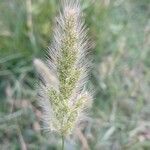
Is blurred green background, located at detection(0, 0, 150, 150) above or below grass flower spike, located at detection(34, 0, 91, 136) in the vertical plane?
above

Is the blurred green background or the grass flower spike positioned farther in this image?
the blurred green background

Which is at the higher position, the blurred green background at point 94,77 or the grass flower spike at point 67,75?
the blurred green background at point 94,77

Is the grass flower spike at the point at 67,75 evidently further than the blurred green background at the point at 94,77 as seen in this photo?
No

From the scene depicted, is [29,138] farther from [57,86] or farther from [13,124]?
[57,86]

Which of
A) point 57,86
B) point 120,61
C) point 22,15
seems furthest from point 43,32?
point 57,86

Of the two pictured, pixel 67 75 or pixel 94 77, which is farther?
pixel 94 77
